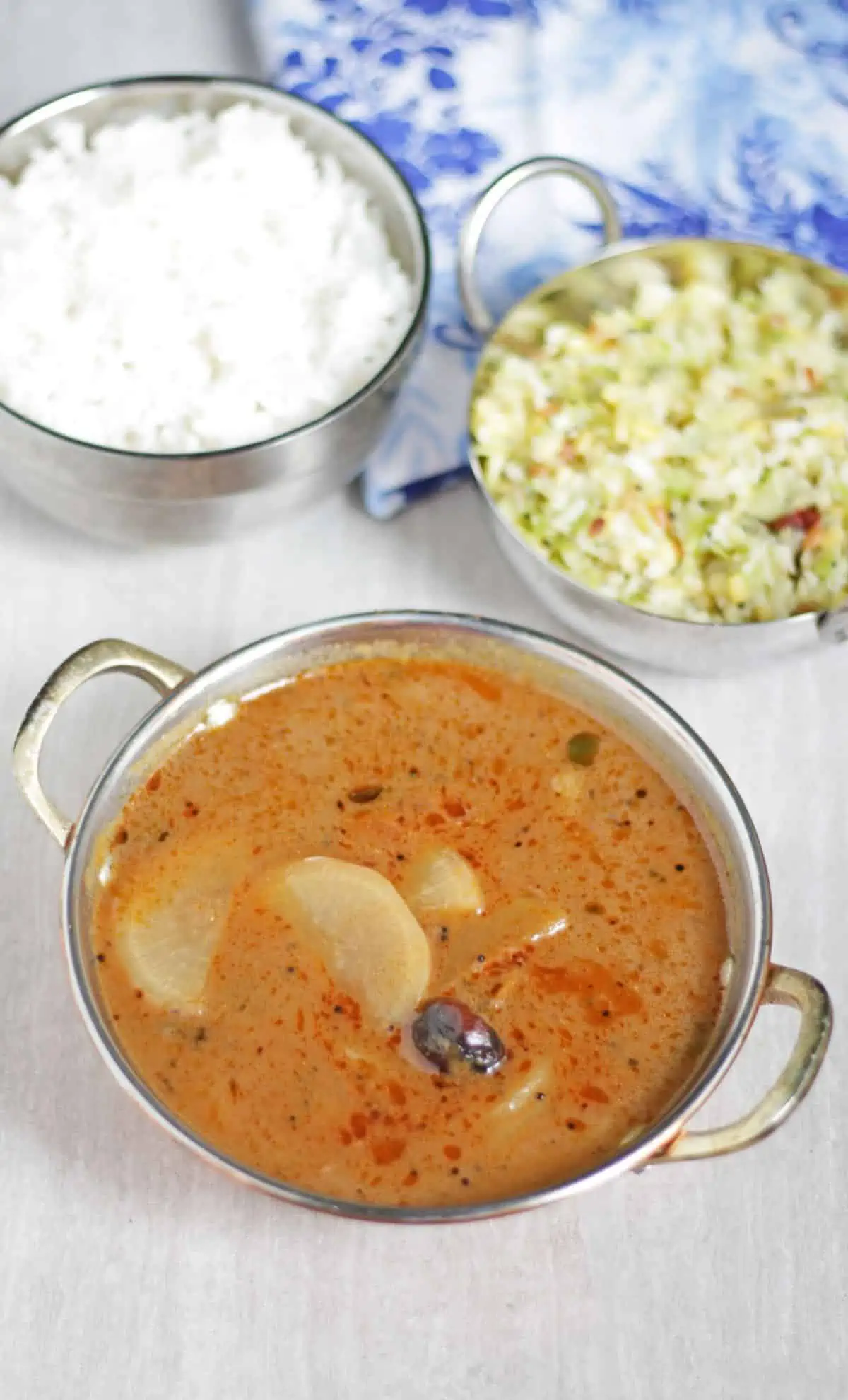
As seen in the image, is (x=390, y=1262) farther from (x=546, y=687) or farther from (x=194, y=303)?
(x=194, y=303)

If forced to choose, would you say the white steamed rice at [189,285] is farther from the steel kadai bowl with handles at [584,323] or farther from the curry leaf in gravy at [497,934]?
the curry leaf in gravy at [497,934]

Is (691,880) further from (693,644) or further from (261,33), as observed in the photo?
(261,33)

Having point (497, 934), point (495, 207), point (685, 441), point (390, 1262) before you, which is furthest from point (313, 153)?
point (390, 1262)

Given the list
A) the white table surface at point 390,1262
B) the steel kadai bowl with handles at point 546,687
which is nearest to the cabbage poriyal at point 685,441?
the steel kadai bowl with handles at point 546,687

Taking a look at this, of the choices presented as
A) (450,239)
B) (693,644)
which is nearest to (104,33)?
(450,239)

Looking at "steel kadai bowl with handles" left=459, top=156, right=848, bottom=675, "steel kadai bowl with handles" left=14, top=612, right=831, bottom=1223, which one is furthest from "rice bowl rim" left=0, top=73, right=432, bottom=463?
"steel kadai bowl with handles" left=14, top=612, right=831, bottom=1223

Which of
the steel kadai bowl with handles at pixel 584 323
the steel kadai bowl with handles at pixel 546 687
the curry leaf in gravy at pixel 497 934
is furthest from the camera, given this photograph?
the steel kadai bowl with handles at pixel 584 323
